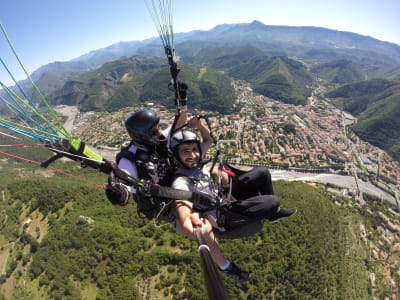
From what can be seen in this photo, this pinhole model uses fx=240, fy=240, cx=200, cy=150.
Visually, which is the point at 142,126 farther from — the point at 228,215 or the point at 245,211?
the point at 245,211

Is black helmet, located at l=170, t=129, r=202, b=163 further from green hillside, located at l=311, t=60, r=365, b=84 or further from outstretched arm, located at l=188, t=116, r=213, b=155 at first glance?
green hillside, located at l=311, t=60, r=365, b=84

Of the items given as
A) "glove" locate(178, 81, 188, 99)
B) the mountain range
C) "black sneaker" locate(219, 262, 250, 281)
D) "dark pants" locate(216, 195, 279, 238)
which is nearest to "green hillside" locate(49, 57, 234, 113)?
the mountain range

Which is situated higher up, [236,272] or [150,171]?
[150,171]

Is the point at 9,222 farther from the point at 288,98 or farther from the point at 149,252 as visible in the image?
the point at 288,98

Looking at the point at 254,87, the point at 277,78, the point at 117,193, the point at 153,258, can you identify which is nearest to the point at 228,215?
the point at 117,193

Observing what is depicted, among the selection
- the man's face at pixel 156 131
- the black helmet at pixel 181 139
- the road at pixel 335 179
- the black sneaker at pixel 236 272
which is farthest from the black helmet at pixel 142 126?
the road at pixel 335 179
